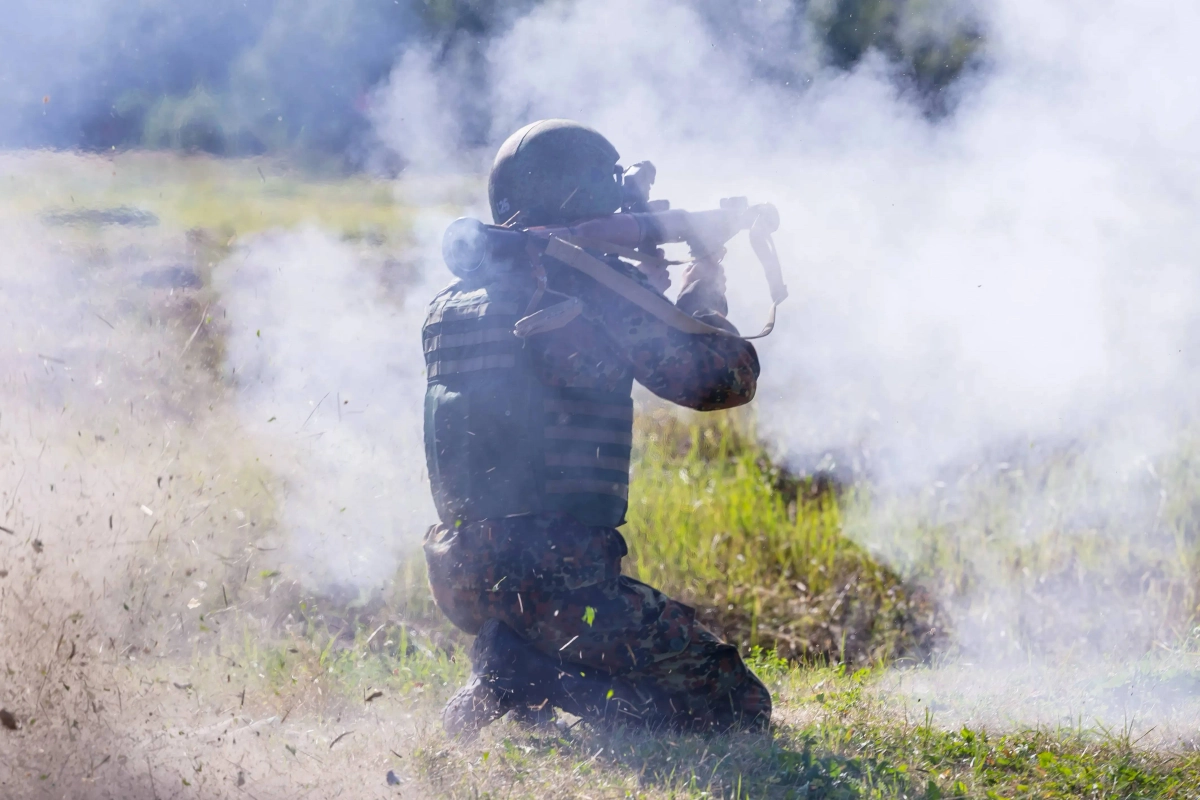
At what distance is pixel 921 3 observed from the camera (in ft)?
21.5

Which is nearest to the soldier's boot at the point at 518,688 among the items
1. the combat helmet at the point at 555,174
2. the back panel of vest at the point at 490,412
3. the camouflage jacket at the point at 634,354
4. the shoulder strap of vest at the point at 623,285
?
the back panel of vest at the point at 490,412

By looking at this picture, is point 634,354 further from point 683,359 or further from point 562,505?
A: point 562,505

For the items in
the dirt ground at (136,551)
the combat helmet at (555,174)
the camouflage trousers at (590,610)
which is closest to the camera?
the dirt ground at (136,551)

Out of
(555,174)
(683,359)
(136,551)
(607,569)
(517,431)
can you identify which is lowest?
(136,551)

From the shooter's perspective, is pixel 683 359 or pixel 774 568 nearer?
pixel 683 359

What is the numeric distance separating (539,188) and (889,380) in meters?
3.91

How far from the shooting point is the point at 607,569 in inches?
159

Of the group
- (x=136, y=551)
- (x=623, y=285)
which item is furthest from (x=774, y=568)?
(x=136, y=551)

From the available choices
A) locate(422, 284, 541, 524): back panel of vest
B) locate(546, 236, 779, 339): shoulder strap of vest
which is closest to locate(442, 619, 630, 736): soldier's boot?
locate(422, 284, 541, 524): back panel of vest

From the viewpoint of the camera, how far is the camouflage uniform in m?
4.01

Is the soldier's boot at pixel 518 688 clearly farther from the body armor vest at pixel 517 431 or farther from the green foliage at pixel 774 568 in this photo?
the green foliage at pixel 774 568

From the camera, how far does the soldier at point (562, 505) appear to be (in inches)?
158

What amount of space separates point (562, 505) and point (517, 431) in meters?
0.31

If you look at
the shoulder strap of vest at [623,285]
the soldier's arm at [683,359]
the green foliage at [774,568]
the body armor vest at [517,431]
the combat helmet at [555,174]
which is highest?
the combat helmet at [555,174]
